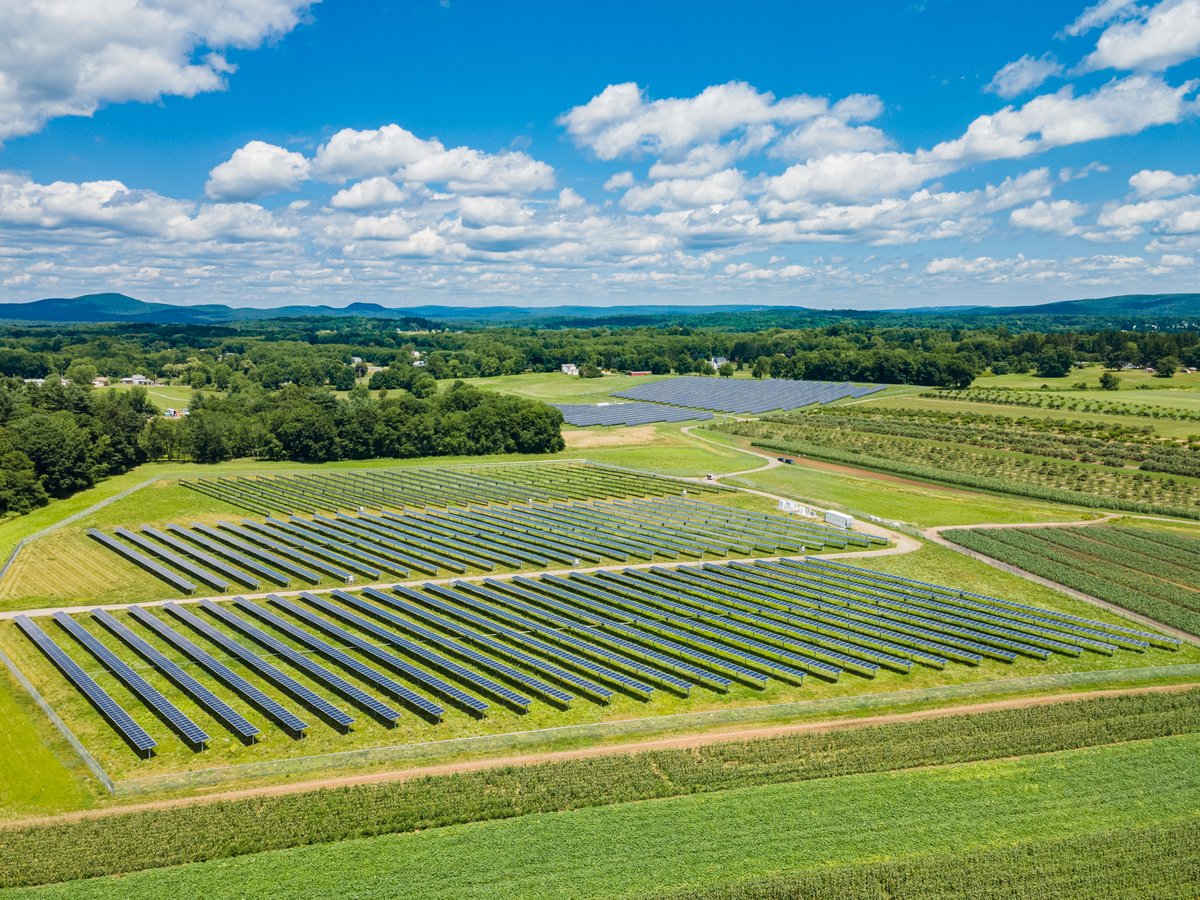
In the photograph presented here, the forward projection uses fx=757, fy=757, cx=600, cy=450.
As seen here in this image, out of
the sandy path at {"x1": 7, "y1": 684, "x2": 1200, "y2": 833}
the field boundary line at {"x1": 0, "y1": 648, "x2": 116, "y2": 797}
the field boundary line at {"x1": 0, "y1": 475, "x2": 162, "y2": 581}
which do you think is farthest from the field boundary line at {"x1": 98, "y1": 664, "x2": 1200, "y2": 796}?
the field boundary line at {"x1": 0, "y1": 475, "x2": 162, "y2": 581}

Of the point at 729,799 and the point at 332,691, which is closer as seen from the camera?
the point at 729,799

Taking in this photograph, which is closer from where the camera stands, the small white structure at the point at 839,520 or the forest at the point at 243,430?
the small white structure at the point at 839,520

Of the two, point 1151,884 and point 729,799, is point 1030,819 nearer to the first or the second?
point 1151,884

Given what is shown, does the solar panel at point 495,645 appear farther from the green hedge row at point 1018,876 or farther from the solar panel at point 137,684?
the green hedge row at point 1018,876

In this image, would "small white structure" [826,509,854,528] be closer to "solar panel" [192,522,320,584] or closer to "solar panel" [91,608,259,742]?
"solar panel" [192,522,320,584]

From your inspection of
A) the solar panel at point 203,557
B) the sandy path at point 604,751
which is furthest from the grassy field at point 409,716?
the solar panel at point 203,557

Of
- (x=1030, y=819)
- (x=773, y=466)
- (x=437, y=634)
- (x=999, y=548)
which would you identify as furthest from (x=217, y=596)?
(x=773, y=466)

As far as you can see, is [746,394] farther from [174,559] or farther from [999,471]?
[174,559]
